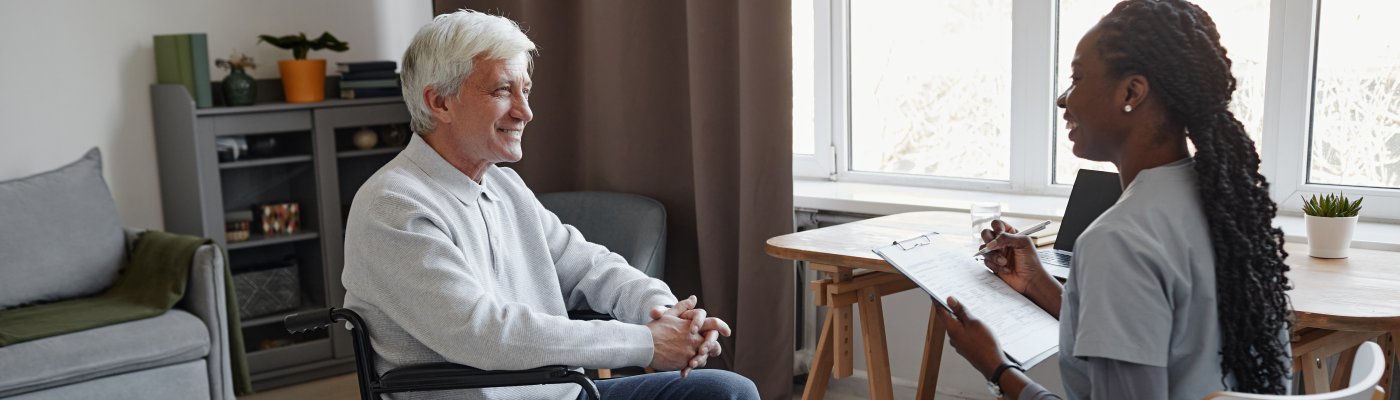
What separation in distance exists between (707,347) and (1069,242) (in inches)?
32.6

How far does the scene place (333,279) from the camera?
3.95m

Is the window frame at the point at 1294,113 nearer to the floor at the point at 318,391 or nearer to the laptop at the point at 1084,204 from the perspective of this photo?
the laptop at the point at 1084,204

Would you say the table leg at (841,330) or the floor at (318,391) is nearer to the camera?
the table leg at (841,330)

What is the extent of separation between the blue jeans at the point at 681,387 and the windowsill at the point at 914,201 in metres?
1.02

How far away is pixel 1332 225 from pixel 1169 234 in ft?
3.91

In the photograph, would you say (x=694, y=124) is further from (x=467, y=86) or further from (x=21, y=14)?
(x=21, y=14)

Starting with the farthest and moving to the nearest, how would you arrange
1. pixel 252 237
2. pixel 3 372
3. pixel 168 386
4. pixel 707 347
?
pixel 252 237 < pixel 168 386 < pixel 3 372 < pixel 707 347

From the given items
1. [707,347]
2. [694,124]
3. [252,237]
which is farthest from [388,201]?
[252,237]

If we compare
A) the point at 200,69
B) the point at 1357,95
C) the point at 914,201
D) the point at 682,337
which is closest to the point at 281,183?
the point at 200,69

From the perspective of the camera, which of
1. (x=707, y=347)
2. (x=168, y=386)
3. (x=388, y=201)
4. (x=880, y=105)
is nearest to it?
(x=388, y=201)

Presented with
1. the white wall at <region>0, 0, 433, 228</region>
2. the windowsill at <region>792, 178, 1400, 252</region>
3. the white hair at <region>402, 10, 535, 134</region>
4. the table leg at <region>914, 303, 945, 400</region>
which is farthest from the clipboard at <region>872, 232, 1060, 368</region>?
the white wall at <region>0, 0, 433, 228</region>

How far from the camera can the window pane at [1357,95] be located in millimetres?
2668

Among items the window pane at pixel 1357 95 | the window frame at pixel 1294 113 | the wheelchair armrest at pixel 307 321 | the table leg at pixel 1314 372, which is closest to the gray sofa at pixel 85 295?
the wheelchair armrest at pixel 307 321

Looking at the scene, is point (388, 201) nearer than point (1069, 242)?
Yes
